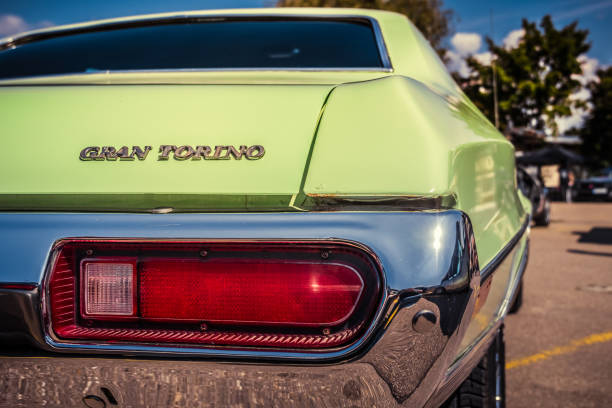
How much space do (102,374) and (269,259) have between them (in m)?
0.40

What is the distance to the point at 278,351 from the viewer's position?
3.33 ft

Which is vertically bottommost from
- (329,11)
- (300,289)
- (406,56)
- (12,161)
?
(300,289)

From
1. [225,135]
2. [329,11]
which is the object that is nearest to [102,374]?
[225,135]

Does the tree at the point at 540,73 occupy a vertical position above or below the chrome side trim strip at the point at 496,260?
below

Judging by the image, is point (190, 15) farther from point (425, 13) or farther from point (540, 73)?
point (540, 73)

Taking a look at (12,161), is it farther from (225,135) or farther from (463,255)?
(463,255)

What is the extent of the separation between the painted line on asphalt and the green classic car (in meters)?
2.40

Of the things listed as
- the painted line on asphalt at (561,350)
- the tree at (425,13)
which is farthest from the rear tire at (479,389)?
the tree at (425,13)

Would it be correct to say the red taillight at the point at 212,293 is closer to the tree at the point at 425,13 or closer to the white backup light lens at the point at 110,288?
the white backup light lens at the point at 110,288

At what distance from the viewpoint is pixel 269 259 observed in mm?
1023

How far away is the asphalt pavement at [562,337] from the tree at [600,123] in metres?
35.7

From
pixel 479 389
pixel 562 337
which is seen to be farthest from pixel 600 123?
pixel 479 389

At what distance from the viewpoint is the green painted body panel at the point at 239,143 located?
1.03 meters

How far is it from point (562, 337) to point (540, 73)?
26.9 meters
